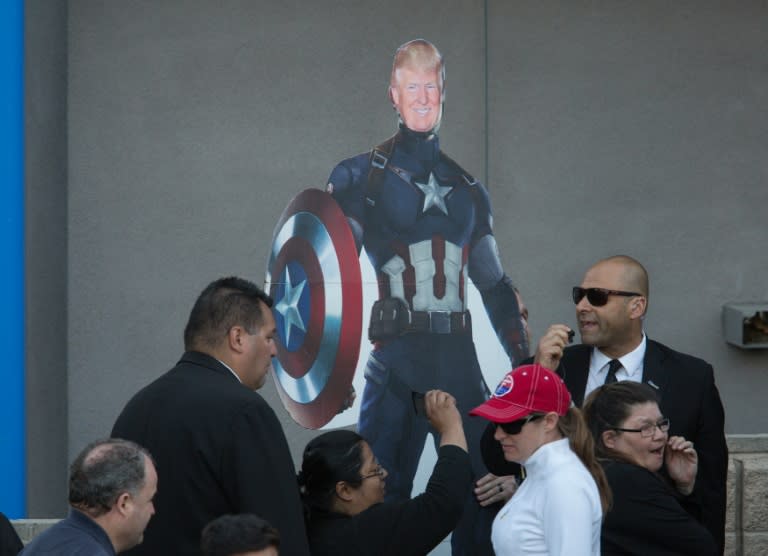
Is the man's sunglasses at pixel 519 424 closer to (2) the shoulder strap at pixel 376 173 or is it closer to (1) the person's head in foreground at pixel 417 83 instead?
(2) the shoulder strap at pixel 376 173

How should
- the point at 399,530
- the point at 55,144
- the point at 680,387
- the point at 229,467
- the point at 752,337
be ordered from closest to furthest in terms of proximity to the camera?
the point at 229,467 → the point at 399,530 → the point at 680,387 → the point at 55,144 → the point at 752,337

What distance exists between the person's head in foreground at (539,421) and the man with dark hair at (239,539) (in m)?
0.86

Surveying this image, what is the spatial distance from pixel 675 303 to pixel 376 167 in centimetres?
168

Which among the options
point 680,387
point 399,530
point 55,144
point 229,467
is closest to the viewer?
point 229,467

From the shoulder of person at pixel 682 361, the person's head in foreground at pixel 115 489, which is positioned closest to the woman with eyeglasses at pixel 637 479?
the shoulder of person at pixel 682 361

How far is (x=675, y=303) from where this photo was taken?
621cm

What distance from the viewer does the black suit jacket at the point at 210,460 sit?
131 inches

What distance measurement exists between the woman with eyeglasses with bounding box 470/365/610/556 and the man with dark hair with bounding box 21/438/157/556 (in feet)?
3.25

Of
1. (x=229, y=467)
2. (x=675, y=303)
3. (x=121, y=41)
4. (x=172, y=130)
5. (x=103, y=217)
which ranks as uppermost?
(x=121, y=41)

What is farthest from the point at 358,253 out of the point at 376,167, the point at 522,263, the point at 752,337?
the point at 752,337

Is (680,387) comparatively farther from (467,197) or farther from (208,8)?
(208,8)

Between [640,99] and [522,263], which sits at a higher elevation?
[640,99]

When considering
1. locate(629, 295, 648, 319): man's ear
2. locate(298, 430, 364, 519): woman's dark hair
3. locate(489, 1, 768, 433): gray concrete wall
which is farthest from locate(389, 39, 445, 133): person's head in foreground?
locate(298, 430, 364, 519): woman's dark hair

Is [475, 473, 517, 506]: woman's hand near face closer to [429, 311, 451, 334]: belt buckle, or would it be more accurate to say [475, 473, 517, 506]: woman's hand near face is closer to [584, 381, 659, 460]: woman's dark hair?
[429, 311, 451, 334]: belt buckle
